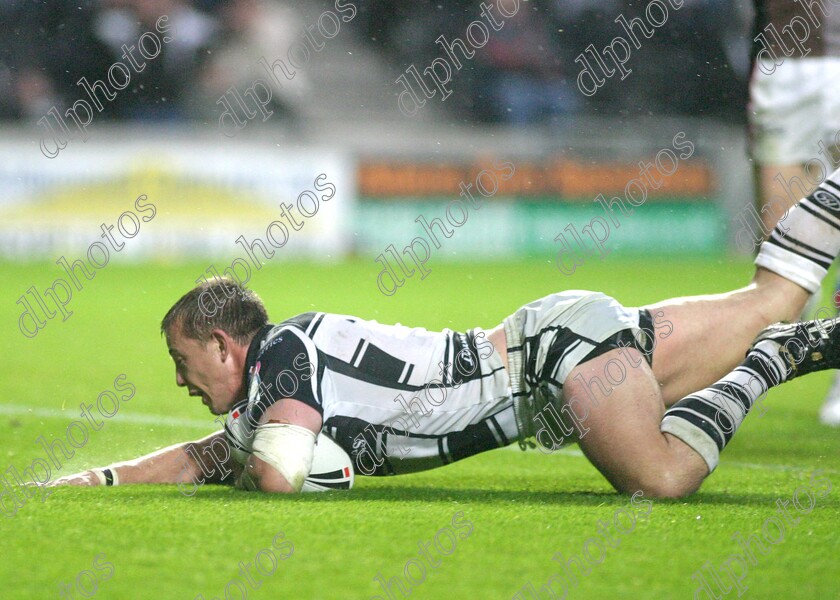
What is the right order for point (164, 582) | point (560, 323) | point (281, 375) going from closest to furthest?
1. point (164, 582)
2. point (281, 375)
3. point (560, 323)

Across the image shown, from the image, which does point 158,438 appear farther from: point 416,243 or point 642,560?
point 416,243

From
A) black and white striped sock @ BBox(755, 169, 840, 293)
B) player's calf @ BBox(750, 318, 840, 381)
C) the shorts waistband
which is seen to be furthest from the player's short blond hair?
black and white striped sock @ BBox(755, 169, 840, 293)

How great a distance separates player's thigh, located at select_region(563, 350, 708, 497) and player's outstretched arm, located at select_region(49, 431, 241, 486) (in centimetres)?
108

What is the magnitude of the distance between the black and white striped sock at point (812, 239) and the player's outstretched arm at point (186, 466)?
1.86 metres

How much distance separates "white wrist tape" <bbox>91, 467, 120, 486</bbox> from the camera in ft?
11.3

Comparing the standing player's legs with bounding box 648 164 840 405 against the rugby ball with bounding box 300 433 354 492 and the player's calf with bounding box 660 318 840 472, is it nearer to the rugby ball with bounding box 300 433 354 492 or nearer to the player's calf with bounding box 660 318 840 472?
the player's calf with bounding box 660 318 840 472

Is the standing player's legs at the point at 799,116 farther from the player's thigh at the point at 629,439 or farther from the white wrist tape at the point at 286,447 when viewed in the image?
the white wrist tape at the point at 286,447

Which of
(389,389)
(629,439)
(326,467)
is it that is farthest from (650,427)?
(326,467)

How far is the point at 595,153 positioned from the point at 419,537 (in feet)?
49.3

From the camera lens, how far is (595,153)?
17172mm

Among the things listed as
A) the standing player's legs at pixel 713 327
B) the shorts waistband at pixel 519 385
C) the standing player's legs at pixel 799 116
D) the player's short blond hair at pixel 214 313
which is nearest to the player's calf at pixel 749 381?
the standing player's legs at pixel 713 327

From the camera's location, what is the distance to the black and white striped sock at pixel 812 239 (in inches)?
144

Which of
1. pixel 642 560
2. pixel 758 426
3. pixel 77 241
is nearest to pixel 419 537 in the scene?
pixel 642 560

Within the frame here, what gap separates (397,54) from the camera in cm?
1789
